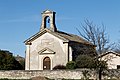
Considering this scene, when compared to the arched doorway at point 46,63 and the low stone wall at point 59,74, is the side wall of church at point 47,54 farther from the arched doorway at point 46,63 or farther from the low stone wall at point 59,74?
the low stone wall at point 59,74

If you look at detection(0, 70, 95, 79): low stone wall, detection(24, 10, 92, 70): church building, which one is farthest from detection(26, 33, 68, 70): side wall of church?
detection(0, 70, 95, 79): low stone wall

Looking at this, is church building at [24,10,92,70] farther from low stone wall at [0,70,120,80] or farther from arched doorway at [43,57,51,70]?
low stone wall at [0,70,120,80]

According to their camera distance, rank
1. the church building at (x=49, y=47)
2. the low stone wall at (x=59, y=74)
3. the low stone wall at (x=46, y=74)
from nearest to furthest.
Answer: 1. the low stone wall at (x=59, y=74)
2. the low stone wall at (x=46, y=74)
3. the church building at (x=49, y=47)

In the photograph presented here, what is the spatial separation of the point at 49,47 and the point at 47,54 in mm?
1221

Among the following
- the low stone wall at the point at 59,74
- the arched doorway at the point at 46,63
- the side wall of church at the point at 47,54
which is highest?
the side wall of church at the point at 47,54

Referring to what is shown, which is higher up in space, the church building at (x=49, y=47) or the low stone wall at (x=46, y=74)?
the church building at (x=49, y=47)

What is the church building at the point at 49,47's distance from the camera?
58.6 meters

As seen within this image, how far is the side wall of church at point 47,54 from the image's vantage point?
5872cm

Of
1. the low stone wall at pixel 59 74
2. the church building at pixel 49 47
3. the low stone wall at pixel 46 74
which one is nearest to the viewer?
the low stone wall at pixel 59 74

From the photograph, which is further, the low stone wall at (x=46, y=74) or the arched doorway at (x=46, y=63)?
the arched doorway at (x=46, y=63)

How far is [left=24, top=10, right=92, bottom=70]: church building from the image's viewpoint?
5859 cm

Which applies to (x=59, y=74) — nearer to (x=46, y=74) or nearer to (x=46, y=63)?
(x=46, y=74)

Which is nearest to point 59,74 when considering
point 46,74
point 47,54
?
point 46,74

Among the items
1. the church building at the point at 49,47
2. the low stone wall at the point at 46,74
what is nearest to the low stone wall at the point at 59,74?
the low stone wall at the point at 46,74
